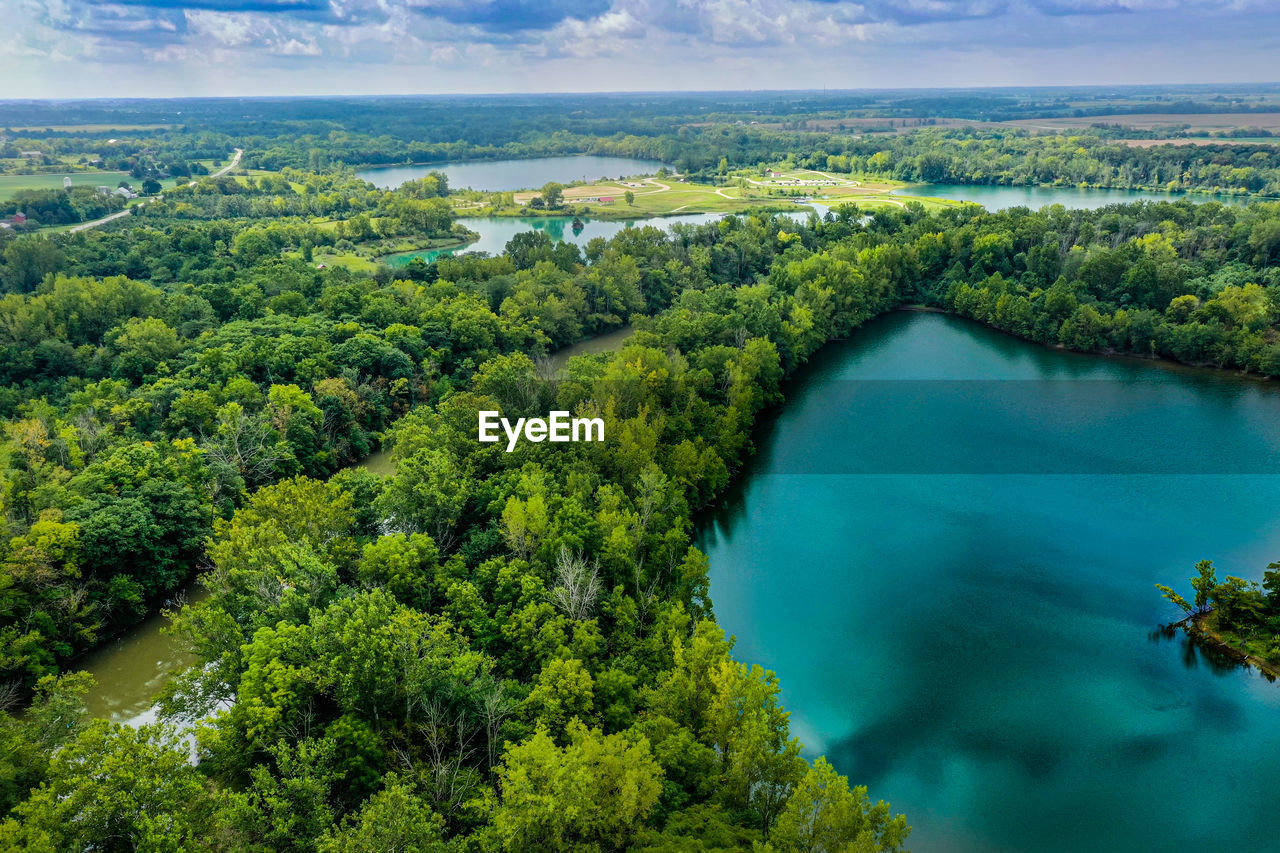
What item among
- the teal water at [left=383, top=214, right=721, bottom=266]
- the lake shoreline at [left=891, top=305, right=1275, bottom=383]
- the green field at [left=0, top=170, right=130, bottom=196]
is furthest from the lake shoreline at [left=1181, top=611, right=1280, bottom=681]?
the green field at [left=0, top=170, right=130, bottom=196]

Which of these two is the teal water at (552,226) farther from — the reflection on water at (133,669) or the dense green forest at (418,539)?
the reflection on water at (133,669)

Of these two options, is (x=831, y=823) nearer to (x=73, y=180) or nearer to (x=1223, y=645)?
(x=1223, y=645)

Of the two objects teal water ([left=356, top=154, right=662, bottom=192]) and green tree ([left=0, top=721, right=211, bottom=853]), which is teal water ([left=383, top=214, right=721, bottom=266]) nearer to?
teal water ([left=356, top=154, right=662, bottom=192])

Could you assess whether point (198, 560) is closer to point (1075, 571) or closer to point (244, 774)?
point (244, 774)

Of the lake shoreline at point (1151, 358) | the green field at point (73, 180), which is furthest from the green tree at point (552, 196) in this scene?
the lake shoreline at point (1151, 358)

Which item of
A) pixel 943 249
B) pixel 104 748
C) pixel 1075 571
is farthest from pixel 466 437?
pixel 943 249

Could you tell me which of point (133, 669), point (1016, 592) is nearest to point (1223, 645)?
point (1016, 592)

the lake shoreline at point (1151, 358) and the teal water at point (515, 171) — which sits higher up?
the teal water at point (515, 171)
